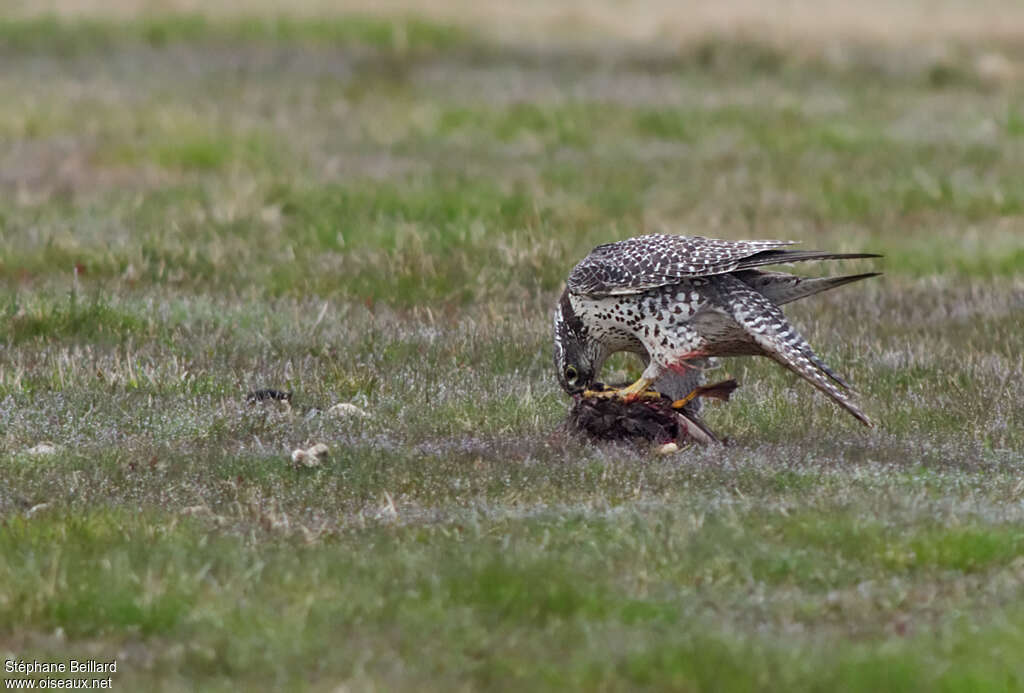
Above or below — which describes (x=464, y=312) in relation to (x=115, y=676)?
below

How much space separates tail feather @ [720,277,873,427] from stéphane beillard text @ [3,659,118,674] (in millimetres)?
4018

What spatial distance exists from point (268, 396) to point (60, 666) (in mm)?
3948

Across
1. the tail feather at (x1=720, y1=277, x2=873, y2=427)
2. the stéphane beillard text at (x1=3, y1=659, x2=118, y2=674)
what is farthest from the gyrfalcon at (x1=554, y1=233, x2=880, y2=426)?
the stéphane beillard text at (x1=3, y1=659, x2=118, y2=674)

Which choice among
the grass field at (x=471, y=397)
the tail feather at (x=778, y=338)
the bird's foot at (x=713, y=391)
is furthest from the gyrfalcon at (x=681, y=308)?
the grass field at (x=471, y=397)

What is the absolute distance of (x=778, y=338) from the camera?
333 inches

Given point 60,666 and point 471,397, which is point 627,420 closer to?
point 471,397

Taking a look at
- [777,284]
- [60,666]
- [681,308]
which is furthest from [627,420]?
[60,666]

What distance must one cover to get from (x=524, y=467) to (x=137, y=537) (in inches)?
81.3

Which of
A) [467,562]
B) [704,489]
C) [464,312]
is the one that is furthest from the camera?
[464,312]

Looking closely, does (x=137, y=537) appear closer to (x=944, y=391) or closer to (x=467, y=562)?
(x=467, y=562)

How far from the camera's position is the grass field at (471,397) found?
5926mm

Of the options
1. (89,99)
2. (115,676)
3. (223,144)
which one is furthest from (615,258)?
(89,99)

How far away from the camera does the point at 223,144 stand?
17297mm

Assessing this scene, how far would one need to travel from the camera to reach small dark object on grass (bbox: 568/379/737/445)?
860cm
